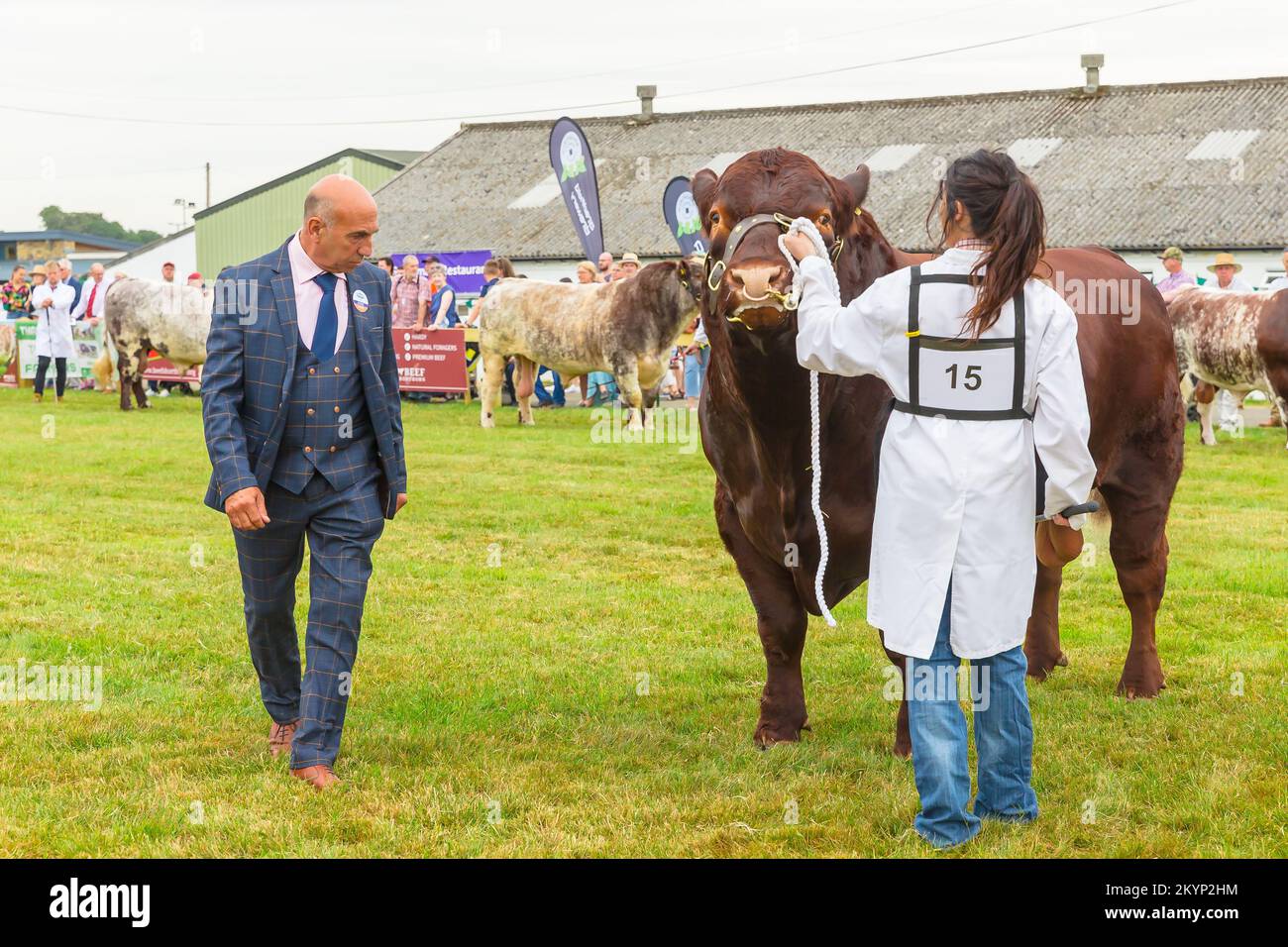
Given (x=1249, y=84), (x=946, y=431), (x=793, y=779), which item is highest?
(x=1249, y=84)

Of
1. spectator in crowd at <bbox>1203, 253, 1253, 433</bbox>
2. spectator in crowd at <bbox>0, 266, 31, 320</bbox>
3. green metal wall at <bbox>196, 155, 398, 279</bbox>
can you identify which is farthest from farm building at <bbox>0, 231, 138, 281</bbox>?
spectator in crowd at <bbox>1203, 253, 1253, 433</bbox>

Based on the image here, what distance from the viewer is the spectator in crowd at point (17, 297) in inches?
1086

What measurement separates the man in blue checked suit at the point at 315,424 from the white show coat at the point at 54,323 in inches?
666

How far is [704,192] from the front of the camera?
4.52m

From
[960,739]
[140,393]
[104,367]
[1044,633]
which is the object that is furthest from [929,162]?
[960,739]

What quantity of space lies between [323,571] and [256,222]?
4811 centimetres

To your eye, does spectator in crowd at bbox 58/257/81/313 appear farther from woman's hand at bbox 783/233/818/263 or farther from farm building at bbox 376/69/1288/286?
woman's hand at bbox 783/233/818/263

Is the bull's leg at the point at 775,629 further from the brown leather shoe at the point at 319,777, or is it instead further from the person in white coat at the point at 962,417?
the brown leather shoe at the point at 319,777

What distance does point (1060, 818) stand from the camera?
4250mm

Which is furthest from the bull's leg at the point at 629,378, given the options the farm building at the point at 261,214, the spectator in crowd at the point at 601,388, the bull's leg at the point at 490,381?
the farm building at the point at 261,214

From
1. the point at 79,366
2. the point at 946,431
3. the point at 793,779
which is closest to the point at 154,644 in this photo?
the point at 793,779

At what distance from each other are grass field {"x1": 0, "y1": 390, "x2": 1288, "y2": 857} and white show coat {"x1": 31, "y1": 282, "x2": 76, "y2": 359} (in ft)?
34.7

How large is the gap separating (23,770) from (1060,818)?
3522 millimetres
